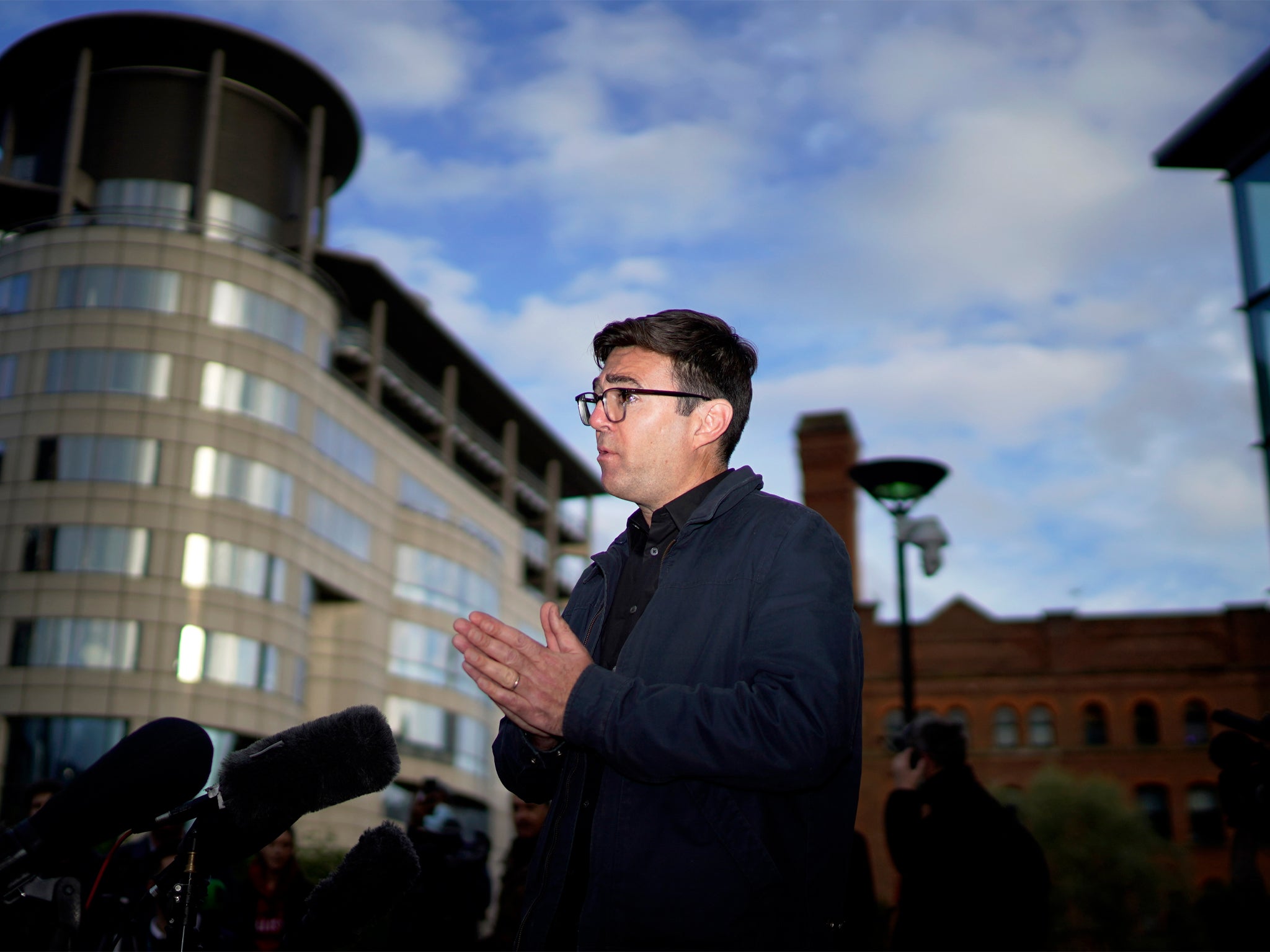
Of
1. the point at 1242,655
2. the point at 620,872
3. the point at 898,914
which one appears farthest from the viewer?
the point at 1242,655

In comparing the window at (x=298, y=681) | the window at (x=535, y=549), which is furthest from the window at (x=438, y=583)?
the window at (x=535, y=549)

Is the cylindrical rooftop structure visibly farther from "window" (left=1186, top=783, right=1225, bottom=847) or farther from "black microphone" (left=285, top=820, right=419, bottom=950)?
"black microphone" (left=285, top=820, right=419, bottom=950)

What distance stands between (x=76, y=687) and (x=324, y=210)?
70.8 feet

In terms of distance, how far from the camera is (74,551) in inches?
1490

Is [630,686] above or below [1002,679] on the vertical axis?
below

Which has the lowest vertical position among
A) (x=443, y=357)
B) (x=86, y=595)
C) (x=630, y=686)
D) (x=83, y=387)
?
(x=630, y=686)

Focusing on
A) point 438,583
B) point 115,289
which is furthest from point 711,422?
point 438,583

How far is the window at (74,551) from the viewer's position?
3775 centimetres

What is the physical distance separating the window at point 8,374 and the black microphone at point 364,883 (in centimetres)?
4044

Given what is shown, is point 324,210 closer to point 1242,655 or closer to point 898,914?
point 1242,655

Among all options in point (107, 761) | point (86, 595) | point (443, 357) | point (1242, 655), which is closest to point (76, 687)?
point (86, 595)

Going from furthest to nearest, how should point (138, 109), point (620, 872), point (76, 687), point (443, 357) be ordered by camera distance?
point (443, 357), point (138, 109), point (76, 687), point (620, 872)

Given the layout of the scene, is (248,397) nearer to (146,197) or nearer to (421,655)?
(146,197)

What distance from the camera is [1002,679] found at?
49000 millimetres
